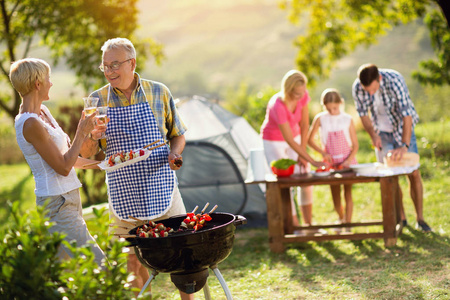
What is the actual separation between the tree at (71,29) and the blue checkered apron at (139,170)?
6.34 m

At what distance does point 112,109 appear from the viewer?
3553 millimetres

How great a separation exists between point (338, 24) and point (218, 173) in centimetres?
684

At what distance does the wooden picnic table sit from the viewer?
533cm

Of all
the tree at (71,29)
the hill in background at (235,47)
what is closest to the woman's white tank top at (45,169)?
the tree at (71,29)

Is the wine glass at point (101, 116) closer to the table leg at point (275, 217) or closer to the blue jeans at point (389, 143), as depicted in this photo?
the table leg at point (275, 217)

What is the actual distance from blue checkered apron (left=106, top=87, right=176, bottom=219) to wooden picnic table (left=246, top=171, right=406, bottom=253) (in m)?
2.14

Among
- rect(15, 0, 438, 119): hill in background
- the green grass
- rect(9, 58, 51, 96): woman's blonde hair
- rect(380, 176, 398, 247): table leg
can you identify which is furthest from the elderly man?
rect(15, 0, 438, 119): hill in background

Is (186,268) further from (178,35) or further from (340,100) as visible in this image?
(178,35)

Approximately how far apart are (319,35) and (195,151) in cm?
699

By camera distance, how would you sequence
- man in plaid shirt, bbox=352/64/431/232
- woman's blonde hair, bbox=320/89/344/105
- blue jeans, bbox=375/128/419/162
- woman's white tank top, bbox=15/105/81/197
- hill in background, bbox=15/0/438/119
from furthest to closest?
1. hill in background, bbox=15/0/438/119
2. woman's blonde hair, bbox=320/89/344/105
3. blue jeans, bbox=375/128/419/162
4. man in plaid shirt, bbox=352/64/431/232
5. woman's white tank top, bbox=15/105/81/197

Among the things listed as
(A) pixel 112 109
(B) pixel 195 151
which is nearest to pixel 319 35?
(B) pixel 195 151

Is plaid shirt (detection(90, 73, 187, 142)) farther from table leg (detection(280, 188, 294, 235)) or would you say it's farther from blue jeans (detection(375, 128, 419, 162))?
blue jeans (detection(375, 128, 419, 162))

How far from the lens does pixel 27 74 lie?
289 centimetres

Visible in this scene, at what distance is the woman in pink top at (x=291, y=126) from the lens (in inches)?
221
